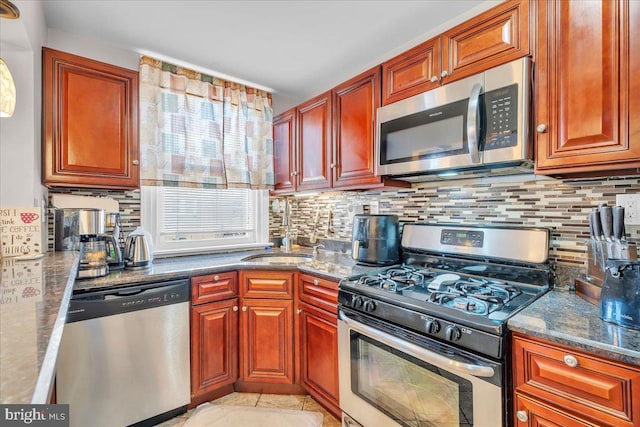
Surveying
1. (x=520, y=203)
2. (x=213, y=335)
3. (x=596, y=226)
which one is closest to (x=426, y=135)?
(x=520, y=203)

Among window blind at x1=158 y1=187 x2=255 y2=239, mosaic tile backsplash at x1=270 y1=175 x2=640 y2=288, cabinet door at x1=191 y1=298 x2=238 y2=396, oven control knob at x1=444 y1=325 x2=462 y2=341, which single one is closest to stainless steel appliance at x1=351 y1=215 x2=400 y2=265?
mosaic tile backsplash at x1=270 y1=175 x2=640 y2=288

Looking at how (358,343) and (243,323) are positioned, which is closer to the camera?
(358,343)

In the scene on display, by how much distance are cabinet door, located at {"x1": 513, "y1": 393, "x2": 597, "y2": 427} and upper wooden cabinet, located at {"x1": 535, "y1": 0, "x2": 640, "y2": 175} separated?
0.87m

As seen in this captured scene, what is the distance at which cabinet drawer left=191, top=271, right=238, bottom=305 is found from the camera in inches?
77.6

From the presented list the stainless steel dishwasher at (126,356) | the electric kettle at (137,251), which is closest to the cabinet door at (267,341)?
the stainless steel dishwasher at (126,356)

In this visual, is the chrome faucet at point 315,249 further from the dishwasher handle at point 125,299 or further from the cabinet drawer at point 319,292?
the dishwasher handle at point 125,299

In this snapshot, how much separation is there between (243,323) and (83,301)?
0.93 meters

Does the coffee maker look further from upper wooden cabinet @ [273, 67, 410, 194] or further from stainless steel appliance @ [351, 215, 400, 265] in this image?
stainless steel appliance @ [351, 215, 400, 265]

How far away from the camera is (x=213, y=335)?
2.03 metres

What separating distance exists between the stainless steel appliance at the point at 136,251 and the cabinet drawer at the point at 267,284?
64 cm

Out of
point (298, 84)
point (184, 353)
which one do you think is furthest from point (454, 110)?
point (184, 353)

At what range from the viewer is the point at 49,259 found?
1.56 metres

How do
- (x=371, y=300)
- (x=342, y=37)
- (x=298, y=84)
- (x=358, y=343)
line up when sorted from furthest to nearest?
(x=298, y=84), (x=342, y=37), (x=358, y=343), (x=371, y=300)

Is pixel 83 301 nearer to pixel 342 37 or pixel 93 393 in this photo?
pixel 93 393
